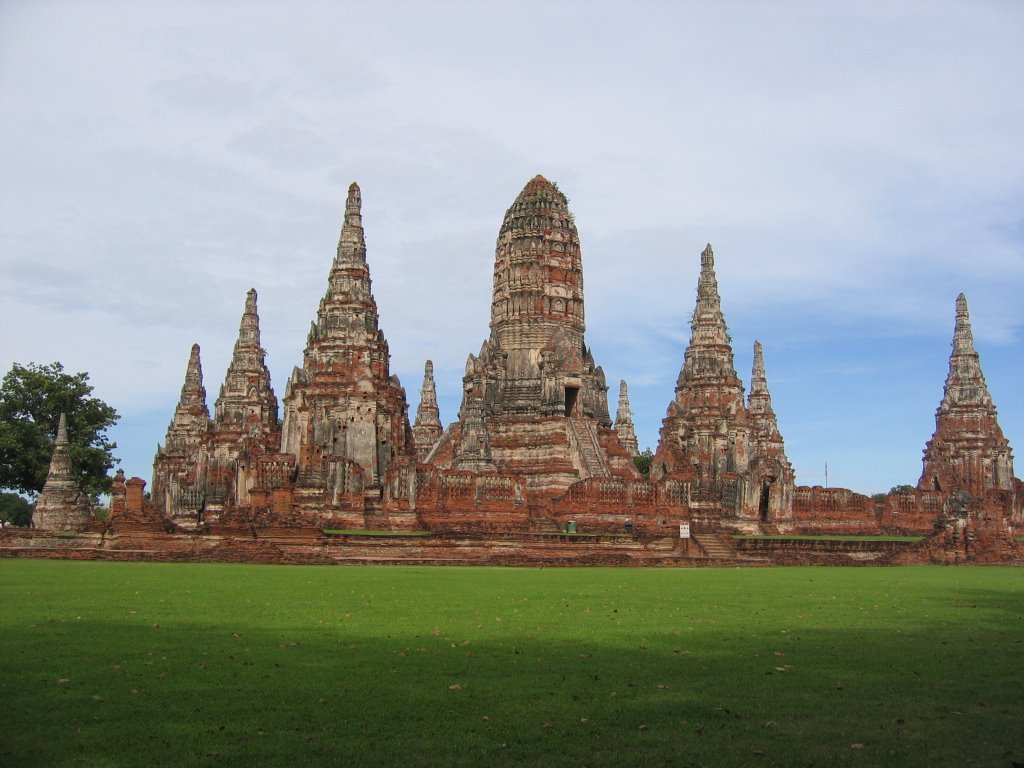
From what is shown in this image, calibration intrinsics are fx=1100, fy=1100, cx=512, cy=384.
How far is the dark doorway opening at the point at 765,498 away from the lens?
53.0 meters

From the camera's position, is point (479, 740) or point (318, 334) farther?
point (318, 334)

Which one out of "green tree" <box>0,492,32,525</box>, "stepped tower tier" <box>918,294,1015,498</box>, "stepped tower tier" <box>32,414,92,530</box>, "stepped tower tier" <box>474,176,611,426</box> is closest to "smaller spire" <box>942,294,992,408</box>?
"stepped tower tier" <box>918,294,1015,498</box>

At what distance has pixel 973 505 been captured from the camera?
3997 cm

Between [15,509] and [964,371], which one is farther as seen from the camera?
[15,509]

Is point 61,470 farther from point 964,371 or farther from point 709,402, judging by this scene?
point 964,371

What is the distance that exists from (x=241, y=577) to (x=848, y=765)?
16429 mm

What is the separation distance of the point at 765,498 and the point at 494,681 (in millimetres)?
45275

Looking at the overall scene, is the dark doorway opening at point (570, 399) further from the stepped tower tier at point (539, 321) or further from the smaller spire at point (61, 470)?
the smaller spire at point (61, 470)

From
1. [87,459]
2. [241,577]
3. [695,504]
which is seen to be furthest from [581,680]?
[87,459]

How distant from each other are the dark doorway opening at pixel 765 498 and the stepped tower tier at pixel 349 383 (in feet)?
57.4

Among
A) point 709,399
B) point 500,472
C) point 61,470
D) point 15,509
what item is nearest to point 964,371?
point 709,399

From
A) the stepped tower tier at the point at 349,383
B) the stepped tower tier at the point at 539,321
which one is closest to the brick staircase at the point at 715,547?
the stepped tower tier at the point at 349,383

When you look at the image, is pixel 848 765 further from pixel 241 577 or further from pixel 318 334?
pixel 318 334

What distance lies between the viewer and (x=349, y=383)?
46.3 m
